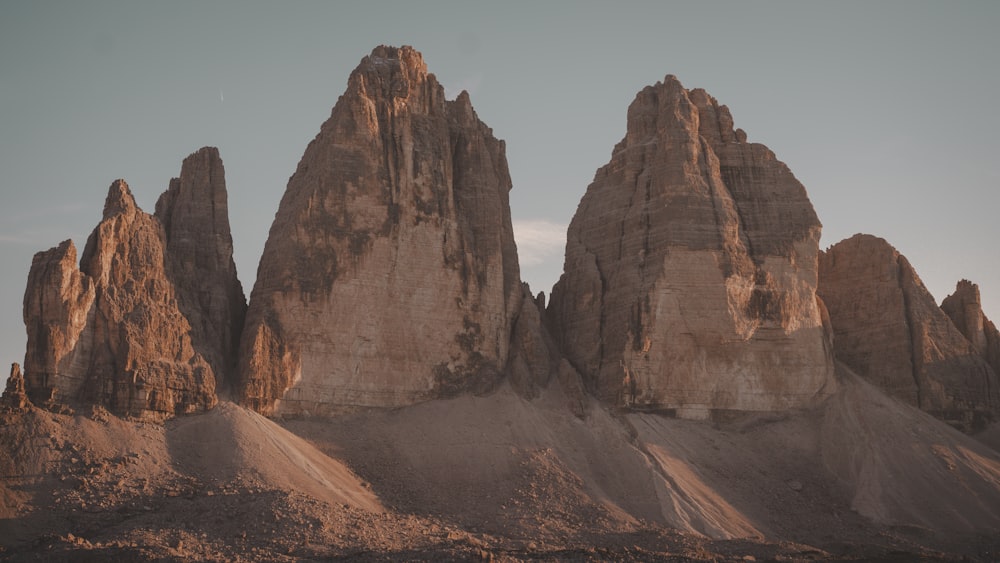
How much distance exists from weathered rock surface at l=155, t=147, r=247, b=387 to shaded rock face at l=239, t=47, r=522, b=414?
1.00 metres

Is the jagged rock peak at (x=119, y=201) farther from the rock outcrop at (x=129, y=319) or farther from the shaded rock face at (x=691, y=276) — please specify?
the shaded rock face at (x=691, y=276)

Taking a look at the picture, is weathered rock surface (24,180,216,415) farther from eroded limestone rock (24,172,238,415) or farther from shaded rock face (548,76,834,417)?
shaded rock face (548,76,834,417)

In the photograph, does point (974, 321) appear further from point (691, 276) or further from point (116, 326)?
point (116, 326)

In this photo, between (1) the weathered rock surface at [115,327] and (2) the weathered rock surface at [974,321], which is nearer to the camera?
(1) the weathered rock surface at [115,327]

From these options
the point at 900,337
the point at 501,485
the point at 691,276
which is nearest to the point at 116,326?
the point at 501,485

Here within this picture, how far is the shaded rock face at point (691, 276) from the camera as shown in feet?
187

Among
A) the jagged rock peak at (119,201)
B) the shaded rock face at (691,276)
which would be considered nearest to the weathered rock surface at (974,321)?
the shaded rock face at (691,276)

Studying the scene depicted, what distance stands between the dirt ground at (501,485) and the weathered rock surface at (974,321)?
7.70m

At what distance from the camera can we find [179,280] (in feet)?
167

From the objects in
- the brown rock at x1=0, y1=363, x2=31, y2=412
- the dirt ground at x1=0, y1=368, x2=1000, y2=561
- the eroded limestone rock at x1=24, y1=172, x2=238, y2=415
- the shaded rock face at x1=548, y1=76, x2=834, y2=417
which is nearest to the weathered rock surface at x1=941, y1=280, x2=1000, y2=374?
the dirt ground at x1=0, y1=368, x2=1000, y2=561

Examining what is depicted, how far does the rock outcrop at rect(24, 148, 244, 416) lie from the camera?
4444cm

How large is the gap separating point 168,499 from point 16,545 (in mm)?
5263

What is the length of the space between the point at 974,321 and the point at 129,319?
42.9m

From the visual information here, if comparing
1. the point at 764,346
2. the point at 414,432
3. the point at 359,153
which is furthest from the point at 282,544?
the point at 764,346
